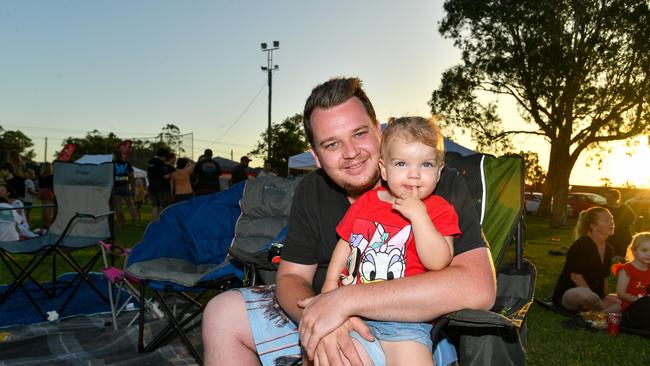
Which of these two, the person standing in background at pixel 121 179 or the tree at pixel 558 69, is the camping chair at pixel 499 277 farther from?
the tree at pixel 558 69

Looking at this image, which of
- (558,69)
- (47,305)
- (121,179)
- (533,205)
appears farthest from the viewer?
(533,205)

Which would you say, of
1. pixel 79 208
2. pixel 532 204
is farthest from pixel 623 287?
pixel 532 204

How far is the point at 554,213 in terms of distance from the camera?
54.9 feet

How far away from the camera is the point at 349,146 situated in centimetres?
208

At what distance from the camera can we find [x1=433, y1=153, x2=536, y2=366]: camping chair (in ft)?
5.36

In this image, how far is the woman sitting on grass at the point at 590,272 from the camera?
4398 millimetres

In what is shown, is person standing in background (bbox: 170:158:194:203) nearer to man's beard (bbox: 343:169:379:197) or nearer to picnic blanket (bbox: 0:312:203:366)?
picnic blanket (bbox: 0:312:203:366)

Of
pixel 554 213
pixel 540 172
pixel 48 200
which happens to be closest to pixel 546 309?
pixel 48 200

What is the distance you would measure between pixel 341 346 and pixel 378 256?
0.30 metres

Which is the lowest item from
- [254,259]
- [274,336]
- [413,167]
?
[274,336]

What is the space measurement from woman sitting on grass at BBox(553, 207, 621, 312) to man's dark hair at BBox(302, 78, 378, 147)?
3.08m

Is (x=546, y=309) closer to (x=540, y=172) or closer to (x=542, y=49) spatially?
(x=542, y=49)

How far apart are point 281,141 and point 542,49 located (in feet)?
66.3

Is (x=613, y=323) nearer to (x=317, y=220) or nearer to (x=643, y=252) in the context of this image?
(x=643, y=252)
